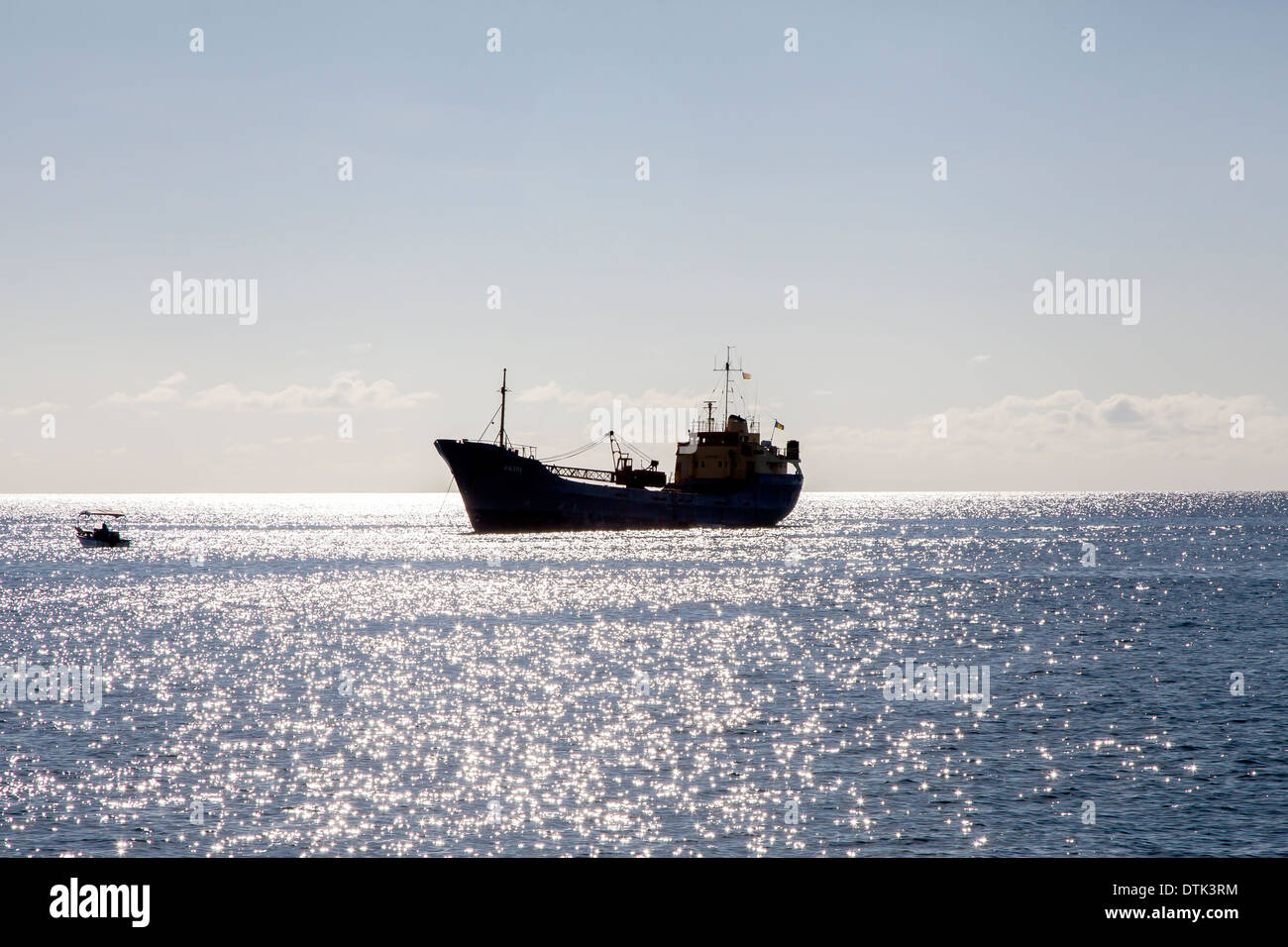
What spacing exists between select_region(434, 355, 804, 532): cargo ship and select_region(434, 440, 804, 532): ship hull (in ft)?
0.33

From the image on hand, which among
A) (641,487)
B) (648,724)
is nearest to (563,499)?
(641,487)

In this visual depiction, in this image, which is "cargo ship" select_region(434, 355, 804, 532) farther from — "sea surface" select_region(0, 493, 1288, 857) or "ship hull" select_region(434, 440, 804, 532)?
"sea surface" select_region(0, 493, 1288, 857)

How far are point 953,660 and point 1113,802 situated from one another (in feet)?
60.0

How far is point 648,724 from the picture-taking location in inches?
1049

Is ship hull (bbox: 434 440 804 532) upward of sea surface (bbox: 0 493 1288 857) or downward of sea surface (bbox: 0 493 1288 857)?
upward

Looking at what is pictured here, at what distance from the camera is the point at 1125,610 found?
5525 cm

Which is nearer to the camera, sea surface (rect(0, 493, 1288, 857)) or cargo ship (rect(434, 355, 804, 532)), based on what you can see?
sea surface (rect(0, 493, 1288, 857))

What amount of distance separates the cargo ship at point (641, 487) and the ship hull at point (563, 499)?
0.10 meters

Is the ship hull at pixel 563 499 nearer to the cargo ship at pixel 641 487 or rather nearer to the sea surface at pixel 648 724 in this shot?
the cargo ship at pixel 641 487

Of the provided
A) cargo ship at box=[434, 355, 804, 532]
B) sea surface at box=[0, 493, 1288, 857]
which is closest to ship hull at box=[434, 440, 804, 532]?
cargo ship at box=[434, 355, 804, 532]

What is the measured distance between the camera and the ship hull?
324ft

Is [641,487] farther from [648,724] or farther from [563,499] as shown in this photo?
[648,724]
